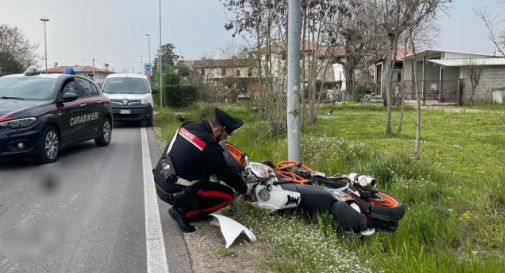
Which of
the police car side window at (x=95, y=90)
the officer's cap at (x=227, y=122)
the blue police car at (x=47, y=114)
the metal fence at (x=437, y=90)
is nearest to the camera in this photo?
the officer's cap at (x=227, y=122)

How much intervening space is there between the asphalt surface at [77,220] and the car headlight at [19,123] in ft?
2.37

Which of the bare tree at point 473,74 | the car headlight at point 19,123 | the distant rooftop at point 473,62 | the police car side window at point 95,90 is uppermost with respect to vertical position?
the distant rooftop at point 473,62

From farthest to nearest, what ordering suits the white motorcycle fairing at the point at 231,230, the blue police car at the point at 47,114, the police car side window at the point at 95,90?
the police car side window at the point at 95,90
the blue police car at the point at 47,114
the white motorcycle fairing at the point at 231,230

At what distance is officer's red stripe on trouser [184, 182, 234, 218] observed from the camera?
17.0 feet

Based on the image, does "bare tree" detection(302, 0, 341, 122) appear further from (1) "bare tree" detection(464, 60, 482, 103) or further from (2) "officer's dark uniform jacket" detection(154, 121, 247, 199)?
(1) "bare tree" detection(464, 60, 482, 103)

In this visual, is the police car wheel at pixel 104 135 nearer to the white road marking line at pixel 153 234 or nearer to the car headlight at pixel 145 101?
the white road marking line at pixel 153 234

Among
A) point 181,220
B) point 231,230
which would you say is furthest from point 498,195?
point 181,220

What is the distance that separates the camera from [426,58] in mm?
36000

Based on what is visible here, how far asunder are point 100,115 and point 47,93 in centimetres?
193

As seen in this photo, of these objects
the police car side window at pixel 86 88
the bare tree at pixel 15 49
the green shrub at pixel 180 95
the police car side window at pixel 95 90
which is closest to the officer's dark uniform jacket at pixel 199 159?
the police car side window at pixel 86 88

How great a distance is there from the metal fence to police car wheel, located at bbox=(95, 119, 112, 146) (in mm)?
25524

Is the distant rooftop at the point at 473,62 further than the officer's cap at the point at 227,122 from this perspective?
Yes

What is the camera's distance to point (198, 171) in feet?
16.8

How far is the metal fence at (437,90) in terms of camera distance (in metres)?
34.2
